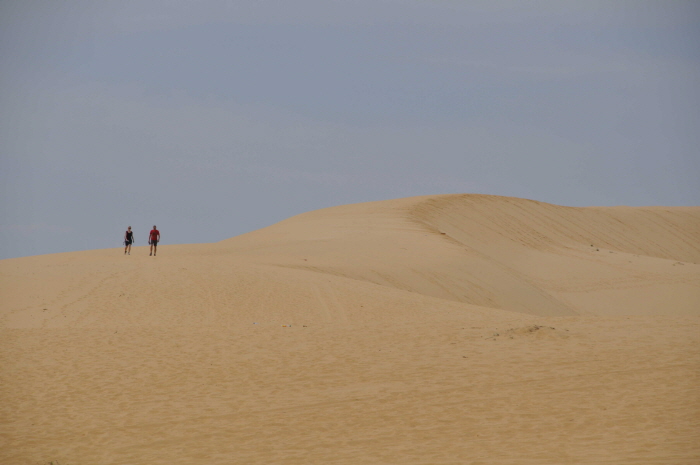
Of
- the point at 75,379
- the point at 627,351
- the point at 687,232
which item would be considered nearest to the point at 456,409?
the point at 627,351

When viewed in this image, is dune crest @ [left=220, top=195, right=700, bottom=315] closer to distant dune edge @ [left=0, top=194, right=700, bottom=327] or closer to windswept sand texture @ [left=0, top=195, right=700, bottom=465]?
distant dune edge @ [left=0, top=194, right=700, bottom=327]

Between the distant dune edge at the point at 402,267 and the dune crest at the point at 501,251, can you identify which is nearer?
the distant dune edge at the point at 402,267

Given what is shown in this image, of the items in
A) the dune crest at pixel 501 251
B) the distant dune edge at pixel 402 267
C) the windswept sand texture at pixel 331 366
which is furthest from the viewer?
the dune crest at pixel 501 251

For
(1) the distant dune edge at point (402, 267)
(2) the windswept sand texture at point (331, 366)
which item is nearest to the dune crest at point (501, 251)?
(1) the distant dune edge at point (402, 267)

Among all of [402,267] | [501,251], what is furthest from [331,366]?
[501,251]

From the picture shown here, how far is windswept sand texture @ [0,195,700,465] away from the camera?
29.5 ft

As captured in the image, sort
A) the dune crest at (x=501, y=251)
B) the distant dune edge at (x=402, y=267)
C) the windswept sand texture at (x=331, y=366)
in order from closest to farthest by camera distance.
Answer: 1. the windswept sand texture at (x=331, y=366)
2. the distant dune edge at (x=402, y=267)
3. the dune crest at (x=501, y=251)

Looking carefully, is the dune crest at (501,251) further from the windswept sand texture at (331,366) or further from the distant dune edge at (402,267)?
the windswept sand texture at (331,366)

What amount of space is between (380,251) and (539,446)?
19.1m

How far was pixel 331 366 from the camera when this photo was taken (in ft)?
41.7

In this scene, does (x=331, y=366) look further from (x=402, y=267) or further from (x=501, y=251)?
(x=501, y=251)

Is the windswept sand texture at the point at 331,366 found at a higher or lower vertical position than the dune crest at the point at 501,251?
lower

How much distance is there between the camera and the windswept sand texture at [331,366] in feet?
29.5

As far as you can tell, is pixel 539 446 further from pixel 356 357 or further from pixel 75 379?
pixel 75 379
